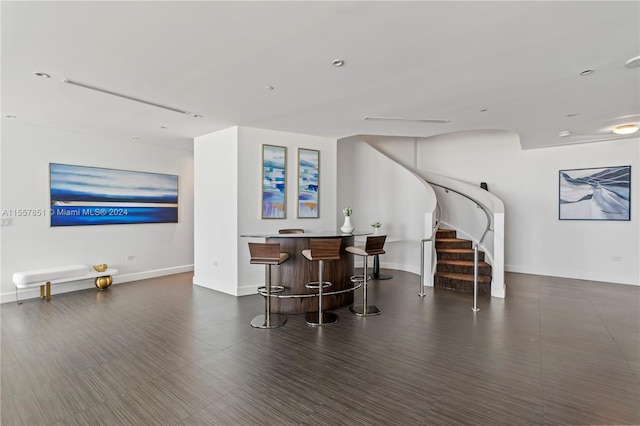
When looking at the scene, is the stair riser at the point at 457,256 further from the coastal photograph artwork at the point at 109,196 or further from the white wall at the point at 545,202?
the coastal photograph artwork at the point at 109,196

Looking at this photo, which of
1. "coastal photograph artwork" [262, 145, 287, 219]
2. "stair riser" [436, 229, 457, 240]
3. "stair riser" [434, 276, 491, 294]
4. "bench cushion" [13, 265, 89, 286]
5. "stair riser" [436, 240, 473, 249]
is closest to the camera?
"bench cushion" [13, 265, 89, 286]

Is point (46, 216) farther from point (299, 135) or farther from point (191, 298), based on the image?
point (299, 135)

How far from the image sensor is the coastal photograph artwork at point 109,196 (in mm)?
5551

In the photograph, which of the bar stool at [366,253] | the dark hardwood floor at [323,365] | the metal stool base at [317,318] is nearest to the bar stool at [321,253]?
the metal stool base at [317,318]

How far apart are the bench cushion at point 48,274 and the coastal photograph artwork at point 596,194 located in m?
9.71

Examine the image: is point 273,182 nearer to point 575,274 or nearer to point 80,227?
point 80,227

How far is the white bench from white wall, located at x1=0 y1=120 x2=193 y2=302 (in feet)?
0.86

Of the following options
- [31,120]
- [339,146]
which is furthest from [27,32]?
[339,146]

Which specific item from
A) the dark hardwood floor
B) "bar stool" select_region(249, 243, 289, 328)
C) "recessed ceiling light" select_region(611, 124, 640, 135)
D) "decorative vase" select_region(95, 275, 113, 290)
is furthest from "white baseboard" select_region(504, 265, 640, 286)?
"decorative vase" select_region(95, 275, 113, 290)

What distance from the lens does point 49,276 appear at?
16.6ft

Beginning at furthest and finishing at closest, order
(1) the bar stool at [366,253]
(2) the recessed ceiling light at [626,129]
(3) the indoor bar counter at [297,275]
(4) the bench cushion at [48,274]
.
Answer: (2) the recessed ceiling light at [626,129]
(4) the bench cushion at [48,274]
(3) the indoor bar counter at [297,275]
(1) the bar stool at [366,253]

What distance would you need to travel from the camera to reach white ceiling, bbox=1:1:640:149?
89.0 inches

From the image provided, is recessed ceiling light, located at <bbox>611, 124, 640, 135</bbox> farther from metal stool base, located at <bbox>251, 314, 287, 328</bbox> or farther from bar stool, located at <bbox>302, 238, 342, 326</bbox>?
metal stool base, located at <bbox>251, 314, 287, 328</bbox>

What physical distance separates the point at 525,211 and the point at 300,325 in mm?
6250
